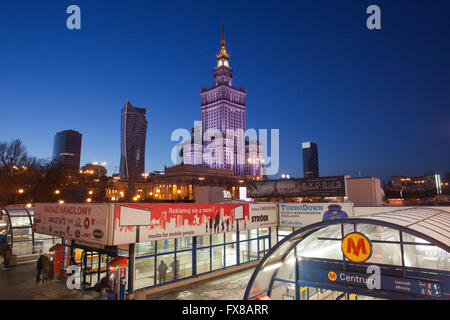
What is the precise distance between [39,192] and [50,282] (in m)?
54.0

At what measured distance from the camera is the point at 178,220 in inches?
725

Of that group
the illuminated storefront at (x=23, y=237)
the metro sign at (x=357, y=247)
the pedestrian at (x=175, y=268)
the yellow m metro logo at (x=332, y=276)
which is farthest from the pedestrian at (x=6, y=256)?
the metro sign at (x=357, y=247)

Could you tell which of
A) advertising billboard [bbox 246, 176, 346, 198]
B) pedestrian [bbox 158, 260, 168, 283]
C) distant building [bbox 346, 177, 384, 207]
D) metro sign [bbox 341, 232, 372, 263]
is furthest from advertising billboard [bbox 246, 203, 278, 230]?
advertising billboard [bbox 246, 176, 346, 198]

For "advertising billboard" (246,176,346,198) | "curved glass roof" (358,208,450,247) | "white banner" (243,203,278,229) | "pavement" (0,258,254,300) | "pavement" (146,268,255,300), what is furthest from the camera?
"advertising billboard" (246,176,346,198)

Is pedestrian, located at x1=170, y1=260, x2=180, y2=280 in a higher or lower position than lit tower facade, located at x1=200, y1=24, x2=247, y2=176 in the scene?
lower

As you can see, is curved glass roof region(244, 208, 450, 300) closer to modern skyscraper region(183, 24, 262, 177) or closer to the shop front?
the shop front

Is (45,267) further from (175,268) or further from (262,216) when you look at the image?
(262,216)

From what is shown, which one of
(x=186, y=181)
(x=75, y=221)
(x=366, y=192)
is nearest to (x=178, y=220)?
(x=75, y=221)

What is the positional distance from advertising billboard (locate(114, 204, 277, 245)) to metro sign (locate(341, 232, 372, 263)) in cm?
1084

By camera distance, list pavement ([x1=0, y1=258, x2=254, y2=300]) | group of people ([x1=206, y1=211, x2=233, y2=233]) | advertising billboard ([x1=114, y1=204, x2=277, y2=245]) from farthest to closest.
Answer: group of people ([x1=206, y1=211, x2=233, y2=233])
pavement ([x1=0, y1=258, x2=254, y2=300])
advertising billboard ([x1=114, y1=204, x2=277, y2=245])

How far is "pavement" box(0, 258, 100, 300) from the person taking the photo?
16.0 metres

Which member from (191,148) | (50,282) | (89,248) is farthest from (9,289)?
(191,148)

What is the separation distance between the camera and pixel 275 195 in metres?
46.7

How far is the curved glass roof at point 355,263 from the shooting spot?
9.24m
